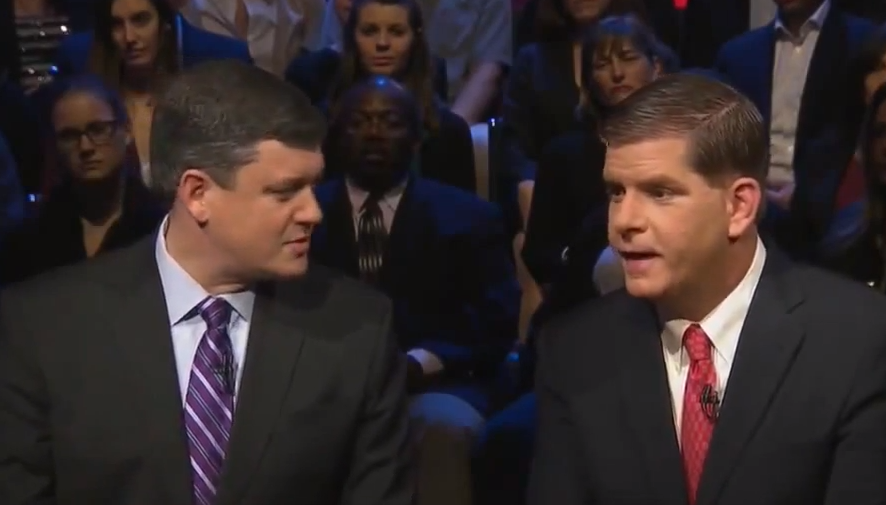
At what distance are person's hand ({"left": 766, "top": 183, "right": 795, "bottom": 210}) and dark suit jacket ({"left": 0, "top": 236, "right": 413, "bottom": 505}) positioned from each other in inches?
55.8

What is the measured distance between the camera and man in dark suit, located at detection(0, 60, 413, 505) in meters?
1.78

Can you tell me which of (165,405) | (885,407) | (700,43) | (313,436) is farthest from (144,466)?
(700,43)

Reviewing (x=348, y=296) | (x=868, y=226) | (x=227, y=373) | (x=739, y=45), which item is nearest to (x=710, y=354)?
(x=348, y=296)

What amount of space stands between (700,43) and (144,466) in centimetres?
256

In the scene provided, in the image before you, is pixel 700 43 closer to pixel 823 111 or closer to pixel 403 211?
pixel 823 111

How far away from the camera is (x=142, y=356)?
1820mm

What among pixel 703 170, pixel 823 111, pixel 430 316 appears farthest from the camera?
pixel 823 111

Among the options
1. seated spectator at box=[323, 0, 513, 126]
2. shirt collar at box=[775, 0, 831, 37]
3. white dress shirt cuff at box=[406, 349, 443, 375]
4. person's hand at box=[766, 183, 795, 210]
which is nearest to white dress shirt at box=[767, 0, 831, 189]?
shirt collar at box=[775, 0, 831, 37]

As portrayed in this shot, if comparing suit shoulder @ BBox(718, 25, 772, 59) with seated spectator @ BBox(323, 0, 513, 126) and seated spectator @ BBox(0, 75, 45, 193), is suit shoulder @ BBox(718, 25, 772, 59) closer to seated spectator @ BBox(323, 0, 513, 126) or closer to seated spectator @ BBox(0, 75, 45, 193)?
seated spectator @ BBox(323, 0, 513, 126)

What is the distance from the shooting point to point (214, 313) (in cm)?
185

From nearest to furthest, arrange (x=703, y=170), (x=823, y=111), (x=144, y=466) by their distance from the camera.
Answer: (x=703, y=170) < (x=144, y=466) < (x=823, y=111)

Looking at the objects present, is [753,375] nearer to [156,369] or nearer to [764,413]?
[764,413]

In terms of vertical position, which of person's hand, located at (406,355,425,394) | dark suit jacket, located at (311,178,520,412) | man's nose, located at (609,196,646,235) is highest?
man's nose, located at (609,196,646,235)

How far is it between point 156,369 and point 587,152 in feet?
5.12
